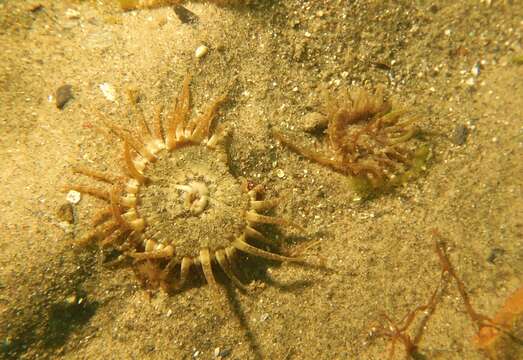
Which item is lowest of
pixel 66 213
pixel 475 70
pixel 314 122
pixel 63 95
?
pixel 66 213

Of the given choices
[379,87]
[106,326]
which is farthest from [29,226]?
[379,87]

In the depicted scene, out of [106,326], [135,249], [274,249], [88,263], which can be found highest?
[274,249]

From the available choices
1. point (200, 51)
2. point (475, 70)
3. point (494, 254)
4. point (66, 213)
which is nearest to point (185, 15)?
point (200, 51)

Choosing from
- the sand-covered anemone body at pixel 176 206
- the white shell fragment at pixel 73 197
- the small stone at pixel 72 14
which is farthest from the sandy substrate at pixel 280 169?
the sand-covered anemone body at pixel 176 206

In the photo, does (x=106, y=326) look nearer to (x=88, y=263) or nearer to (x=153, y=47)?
(x=88, y=263)

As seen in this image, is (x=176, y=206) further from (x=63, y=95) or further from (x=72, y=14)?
(x=72, y=14)

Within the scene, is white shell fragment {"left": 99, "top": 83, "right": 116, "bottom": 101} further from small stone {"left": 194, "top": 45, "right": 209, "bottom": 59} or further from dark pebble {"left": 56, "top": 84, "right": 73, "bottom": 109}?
small stone {"left": 194, "top": 45, "right": 209, "bottom": 59}
